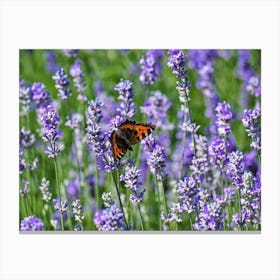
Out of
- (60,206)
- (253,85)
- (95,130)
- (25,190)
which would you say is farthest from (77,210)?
(253,85)

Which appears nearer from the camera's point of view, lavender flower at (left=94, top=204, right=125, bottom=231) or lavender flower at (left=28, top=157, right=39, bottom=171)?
lavender flower at (left=94, top=204, right=125, bottom=231)

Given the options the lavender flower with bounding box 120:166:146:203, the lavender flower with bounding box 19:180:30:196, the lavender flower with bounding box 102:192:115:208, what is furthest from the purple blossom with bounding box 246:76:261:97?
the lavender flower with bounding box 19:180:30:196

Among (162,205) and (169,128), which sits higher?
(169,128)

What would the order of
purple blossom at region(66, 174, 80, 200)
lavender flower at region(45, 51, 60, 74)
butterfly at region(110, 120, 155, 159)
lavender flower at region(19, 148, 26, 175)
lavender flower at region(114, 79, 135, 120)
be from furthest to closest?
lavender flower at region(45, 51, 60, 74) < purple blossom at region(66, 174, 80, 200) < lavender flower at region(19, 148, 26, 175) < lavender flower at region(114, 79, 135, 120) < butterfly at region(110, 120, 155, 159)

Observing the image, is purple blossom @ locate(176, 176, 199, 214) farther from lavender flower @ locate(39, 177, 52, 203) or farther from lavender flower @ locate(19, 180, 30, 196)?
lavender flower @ locate(19, 180, 30, 196)

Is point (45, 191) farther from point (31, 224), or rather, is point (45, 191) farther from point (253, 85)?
point (253, 85)
